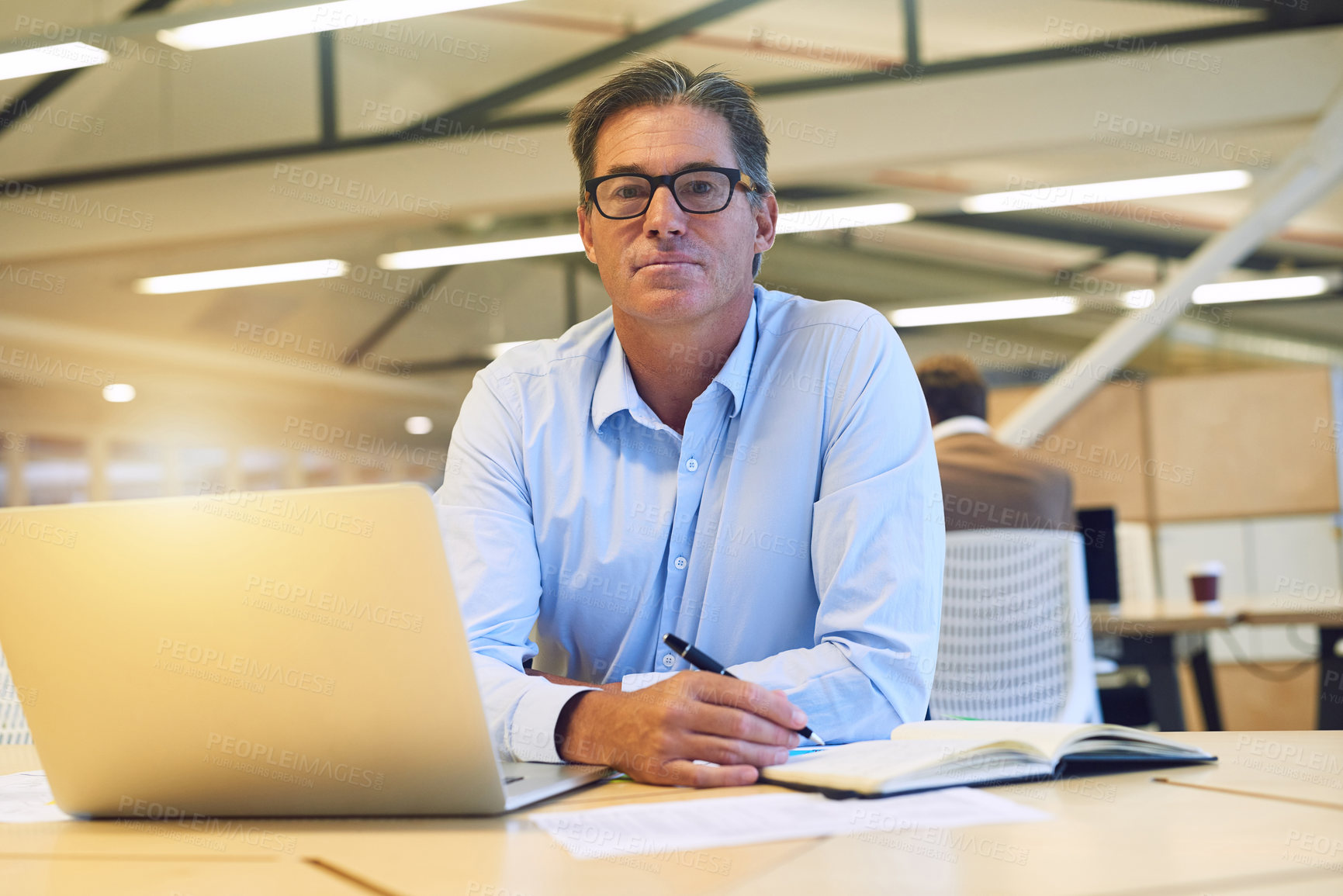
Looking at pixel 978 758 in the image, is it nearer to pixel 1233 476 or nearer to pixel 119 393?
pixel 1233 476

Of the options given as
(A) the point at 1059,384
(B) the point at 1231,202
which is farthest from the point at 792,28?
(B) the point at 1231,202

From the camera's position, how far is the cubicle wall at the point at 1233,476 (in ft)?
20.9

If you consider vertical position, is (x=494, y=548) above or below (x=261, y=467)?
below

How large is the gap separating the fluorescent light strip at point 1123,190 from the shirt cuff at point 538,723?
177 inches

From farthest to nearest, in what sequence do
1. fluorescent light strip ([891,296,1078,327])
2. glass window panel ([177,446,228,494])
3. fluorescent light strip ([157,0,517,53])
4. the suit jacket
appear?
glass window panel ([177,446,228,494]) < fluorescent light strip ([891,296,1078,327]) < fluorescent light strip ([157,0,517,53]) < the suit jacket

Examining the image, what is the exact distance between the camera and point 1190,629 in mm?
3119

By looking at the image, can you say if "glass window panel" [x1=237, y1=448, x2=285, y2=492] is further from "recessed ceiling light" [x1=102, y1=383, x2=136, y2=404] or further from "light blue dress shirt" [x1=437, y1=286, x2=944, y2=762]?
"light blue dress shirt" [x1=437, y1=286, x2=944, y2=762]

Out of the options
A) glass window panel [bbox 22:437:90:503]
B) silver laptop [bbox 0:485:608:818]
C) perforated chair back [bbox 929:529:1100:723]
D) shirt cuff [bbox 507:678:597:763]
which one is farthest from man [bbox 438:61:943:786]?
glass window panel [bbox 22:437:90:503]

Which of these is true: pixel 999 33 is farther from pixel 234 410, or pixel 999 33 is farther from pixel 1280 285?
pixel 234 410

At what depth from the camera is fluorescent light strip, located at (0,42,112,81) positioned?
3.68 meters

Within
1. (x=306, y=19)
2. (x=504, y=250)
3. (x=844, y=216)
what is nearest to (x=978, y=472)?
(x=306, y=19)

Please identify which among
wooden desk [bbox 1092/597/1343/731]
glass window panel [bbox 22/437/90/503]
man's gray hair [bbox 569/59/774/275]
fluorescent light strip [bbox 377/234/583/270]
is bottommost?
wooden desk [bbox 1092/597/1343/731]

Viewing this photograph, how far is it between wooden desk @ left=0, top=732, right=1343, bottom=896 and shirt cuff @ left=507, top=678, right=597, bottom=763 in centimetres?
24

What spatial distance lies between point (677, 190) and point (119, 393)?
827 cm
